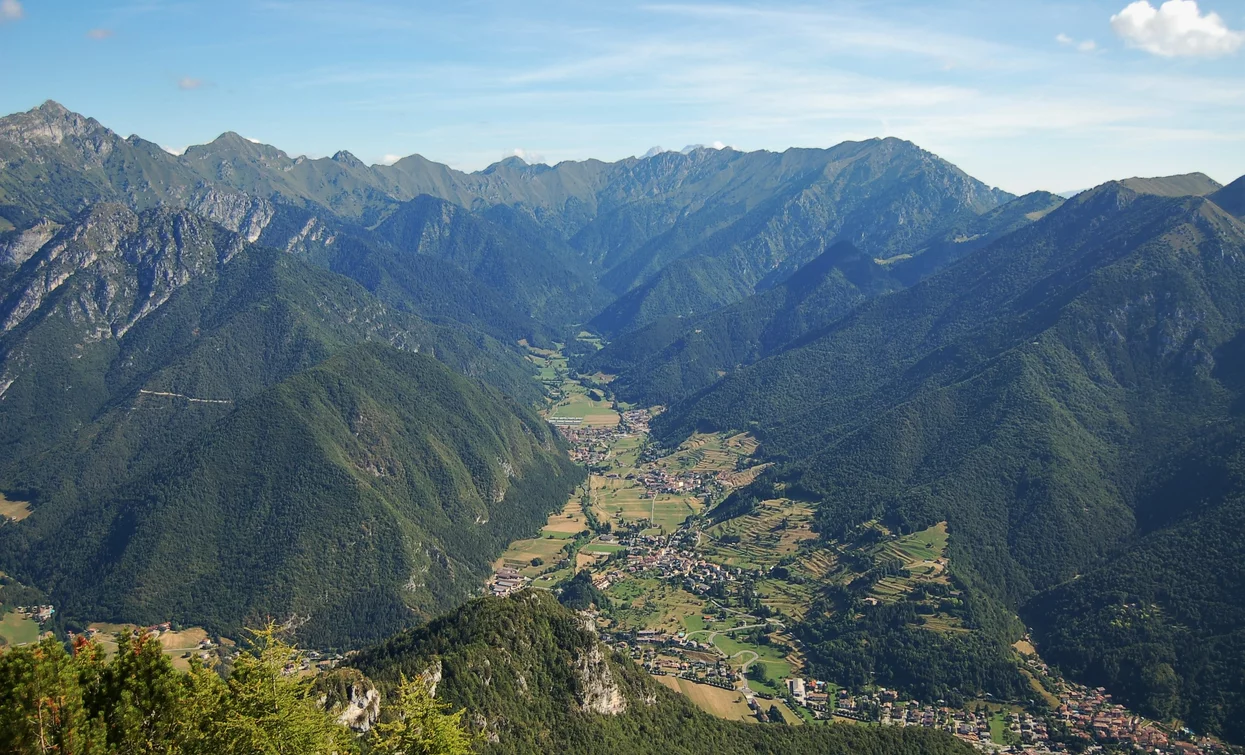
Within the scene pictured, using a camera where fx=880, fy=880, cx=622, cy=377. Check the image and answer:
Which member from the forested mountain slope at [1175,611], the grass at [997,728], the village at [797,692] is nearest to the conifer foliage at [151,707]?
the village at [797,692]

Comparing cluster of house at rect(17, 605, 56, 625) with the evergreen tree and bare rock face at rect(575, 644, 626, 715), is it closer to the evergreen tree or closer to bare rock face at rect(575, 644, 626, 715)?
bare rock face at rect(575, 644, 626, 715)

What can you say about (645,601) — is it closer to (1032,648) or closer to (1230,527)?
(1032,648)

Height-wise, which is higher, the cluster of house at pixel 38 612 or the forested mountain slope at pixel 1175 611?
the forested mountain slope at pixel 1175 611

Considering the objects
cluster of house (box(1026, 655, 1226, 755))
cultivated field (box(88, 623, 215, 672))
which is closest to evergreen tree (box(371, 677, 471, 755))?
cluster of house (box(1026, 655, 1226, 755))

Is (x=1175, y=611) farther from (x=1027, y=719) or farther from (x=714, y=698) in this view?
(x=714, y=698)

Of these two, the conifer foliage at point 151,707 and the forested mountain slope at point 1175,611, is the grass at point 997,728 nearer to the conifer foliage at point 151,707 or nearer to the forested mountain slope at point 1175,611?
the forested mountain slope at point 1175,611
